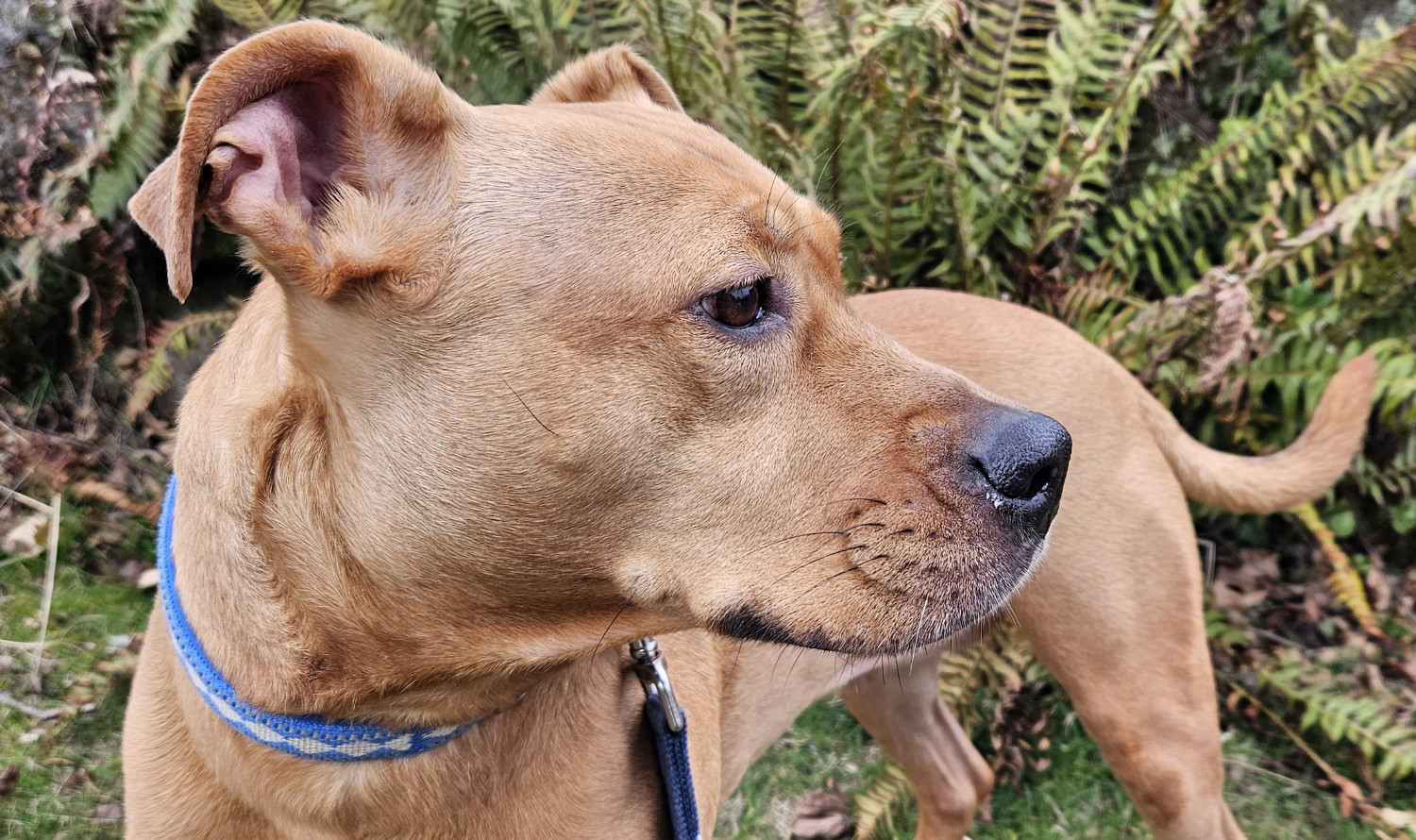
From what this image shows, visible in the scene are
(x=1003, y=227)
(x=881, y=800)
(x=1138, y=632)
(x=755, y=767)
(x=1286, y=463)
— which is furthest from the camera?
(x=1003, y=227)

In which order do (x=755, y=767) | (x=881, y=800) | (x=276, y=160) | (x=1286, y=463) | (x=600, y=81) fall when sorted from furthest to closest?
1. (x=755, y=767)
2. (x=881, y=800)
3. (x=1286, y=463)
4. (x=600, y=81)
5. (x=276, y=160)

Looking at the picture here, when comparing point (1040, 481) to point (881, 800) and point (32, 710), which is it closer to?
point (881, 800)

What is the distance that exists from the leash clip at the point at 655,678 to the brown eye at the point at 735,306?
75 centimetres

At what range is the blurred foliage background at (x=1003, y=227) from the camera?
435 centimetres

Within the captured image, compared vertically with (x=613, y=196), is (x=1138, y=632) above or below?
below

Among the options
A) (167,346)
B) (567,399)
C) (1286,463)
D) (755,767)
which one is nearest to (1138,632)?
→ (1286,463)

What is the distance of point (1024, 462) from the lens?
6.71ft

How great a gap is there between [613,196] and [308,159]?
574 millimetres

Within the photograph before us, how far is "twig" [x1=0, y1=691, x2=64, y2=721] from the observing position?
3904 mm

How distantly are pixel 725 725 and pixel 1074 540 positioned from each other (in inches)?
44.1

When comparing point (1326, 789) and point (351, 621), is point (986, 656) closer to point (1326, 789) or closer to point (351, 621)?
point (1326, 789)

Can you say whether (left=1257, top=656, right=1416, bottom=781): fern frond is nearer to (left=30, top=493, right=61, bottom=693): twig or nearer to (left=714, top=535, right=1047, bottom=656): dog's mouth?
(left=714, top=535, right=1047, bottom=656): dog's mouth

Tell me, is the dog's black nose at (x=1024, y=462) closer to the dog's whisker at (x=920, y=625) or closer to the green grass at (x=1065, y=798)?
the dog's whisker at (x=920, y=625)

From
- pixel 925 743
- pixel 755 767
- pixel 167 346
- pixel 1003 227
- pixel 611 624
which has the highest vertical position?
pixel 611 624
